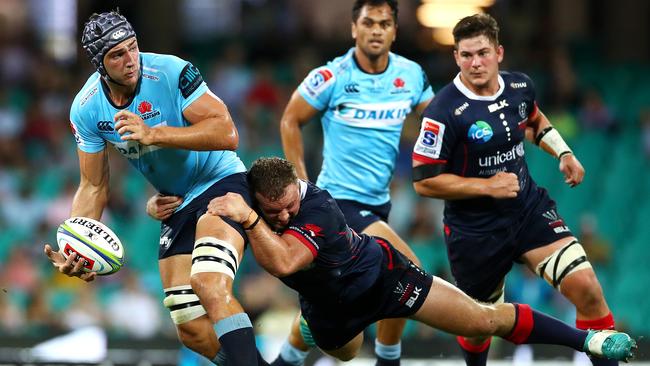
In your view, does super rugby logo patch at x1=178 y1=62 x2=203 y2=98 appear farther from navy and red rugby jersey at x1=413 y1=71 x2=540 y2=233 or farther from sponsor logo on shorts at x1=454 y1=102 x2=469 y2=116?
sponsor logo on shorts at x1=454 y1=102 x2=469 y2=116

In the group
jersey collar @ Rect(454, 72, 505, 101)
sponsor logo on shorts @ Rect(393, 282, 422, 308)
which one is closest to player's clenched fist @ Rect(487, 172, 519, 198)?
jersey collar @ Rect(454, 72, 505, 101)

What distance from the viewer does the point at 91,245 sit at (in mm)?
6379

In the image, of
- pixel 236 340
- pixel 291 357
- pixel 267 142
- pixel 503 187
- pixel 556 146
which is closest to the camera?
pixel 236 340

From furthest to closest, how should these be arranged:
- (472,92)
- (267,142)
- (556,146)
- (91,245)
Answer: (267,142)
(556,146)
(472,92)
(91,245)

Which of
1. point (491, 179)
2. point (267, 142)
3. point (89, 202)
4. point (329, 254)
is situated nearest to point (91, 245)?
point (89, 202)

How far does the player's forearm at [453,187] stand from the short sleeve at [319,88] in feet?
3.64

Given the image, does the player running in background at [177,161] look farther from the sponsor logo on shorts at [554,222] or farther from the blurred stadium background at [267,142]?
the blurred stadium background at [267,142]

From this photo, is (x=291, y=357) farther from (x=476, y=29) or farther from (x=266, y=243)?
(x=476, y=29)

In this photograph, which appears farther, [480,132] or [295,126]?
[295,126]

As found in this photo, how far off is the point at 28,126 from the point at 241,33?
15.4 ft

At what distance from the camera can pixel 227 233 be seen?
20.4 feet

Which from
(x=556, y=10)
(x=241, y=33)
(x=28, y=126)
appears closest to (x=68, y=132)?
(x=28, y=126)

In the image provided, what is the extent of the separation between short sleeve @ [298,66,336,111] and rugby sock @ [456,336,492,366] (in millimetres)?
1924

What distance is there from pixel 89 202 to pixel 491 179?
8.25 feet
